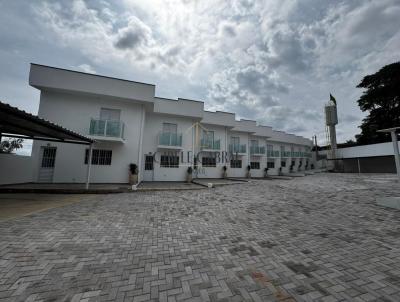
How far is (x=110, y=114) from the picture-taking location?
12.6 meters

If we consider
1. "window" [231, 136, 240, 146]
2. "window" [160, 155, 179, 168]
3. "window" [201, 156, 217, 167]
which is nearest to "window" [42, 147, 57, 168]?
"window" [160, 155, 179, 168]

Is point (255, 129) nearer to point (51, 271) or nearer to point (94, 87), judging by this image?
point (94, 87)

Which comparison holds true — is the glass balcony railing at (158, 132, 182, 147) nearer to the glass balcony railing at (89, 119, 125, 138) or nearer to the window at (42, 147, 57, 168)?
the glass balcony railing at (89, 119, 125, 138)

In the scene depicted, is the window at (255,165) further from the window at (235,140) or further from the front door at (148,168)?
the front door at (148,168)

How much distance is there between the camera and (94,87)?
1165 cm

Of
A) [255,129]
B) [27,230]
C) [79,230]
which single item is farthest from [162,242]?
[255,129]

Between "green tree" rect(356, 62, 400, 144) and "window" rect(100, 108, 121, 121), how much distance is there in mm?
33135

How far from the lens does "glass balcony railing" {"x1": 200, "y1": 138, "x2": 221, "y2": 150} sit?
17516 mm

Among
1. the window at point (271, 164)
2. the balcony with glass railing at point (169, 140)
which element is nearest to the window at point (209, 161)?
the balcony with glass railing at point (169, 140)

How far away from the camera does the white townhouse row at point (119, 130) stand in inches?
441

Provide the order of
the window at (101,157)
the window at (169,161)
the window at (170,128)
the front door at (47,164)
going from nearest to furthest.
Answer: the front door at (47,164) < the window at (101,157) < the window at (169,161) < the window at (170,128)

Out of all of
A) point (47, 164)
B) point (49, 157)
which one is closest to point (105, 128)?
point (49, 157)

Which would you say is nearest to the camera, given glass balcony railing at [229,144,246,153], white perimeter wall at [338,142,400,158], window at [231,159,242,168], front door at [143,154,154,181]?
front door at [143,154,154,181]

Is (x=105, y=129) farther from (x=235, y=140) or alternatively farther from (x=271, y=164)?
(x=271, y=164)
